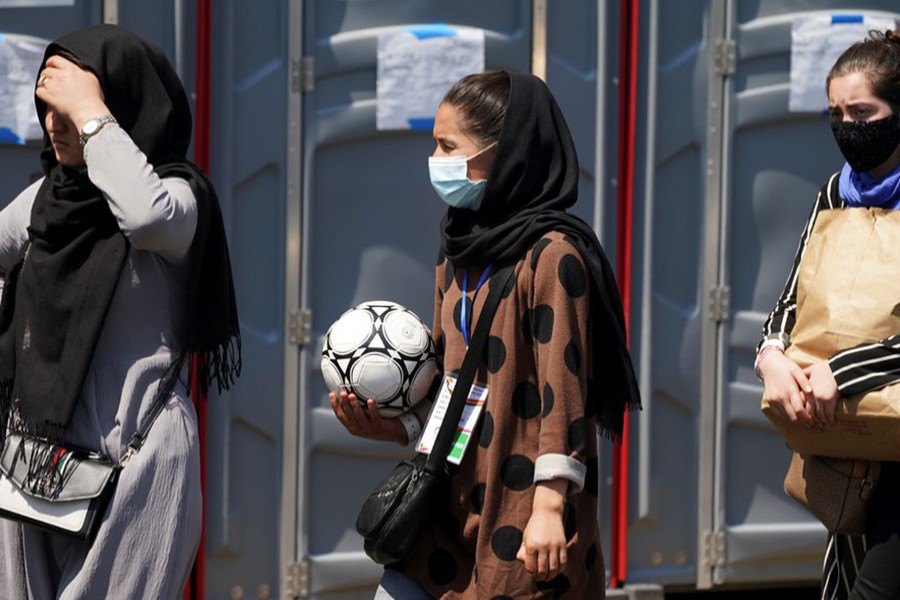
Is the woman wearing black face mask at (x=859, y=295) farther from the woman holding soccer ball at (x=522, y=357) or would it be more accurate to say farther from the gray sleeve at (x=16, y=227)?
the gray sleeve at (x=16, y=227)

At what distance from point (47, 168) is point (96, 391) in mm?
507

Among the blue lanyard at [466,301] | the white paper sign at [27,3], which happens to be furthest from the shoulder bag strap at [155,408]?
the white paper sign at [27,3]

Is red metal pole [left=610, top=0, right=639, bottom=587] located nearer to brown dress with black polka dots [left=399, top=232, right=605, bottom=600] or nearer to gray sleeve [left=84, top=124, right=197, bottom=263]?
brown dress with black polka dots [left=399, top=232, right=605, bottom=600]

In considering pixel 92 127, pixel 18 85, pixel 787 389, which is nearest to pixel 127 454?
pixel 92 127

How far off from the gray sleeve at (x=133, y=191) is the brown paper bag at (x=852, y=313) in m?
1.32

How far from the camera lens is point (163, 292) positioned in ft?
10.4

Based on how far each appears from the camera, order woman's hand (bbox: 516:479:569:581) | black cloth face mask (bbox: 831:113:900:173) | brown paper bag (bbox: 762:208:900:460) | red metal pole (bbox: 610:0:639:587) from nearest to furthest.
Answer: woman's hand (bbox: 516:479:569:581), brown paper bag (bbox: 762:208:900:460), black cloth face mask (bbox: 831:113:900:173), red metal pole (bbox: 610:0:639:587)

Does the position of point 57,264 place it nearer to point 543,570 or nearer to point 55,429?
point 55,429

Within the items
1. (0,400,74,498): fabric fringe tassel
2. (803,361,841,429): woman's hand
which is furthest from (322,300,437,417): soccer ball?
(803,361,841,429): woman's hand

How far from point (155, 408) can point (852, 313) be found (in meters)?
1.44

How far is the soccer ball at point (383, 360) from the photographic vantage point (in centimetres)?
314

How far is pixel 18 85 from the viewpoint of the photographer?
4547 millimetres

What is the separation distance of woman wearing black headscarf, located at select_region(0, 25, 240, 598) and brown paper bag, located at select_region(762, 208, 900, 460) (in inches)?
48.8

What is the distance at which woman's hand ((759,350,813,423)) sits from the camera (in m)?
3.25
